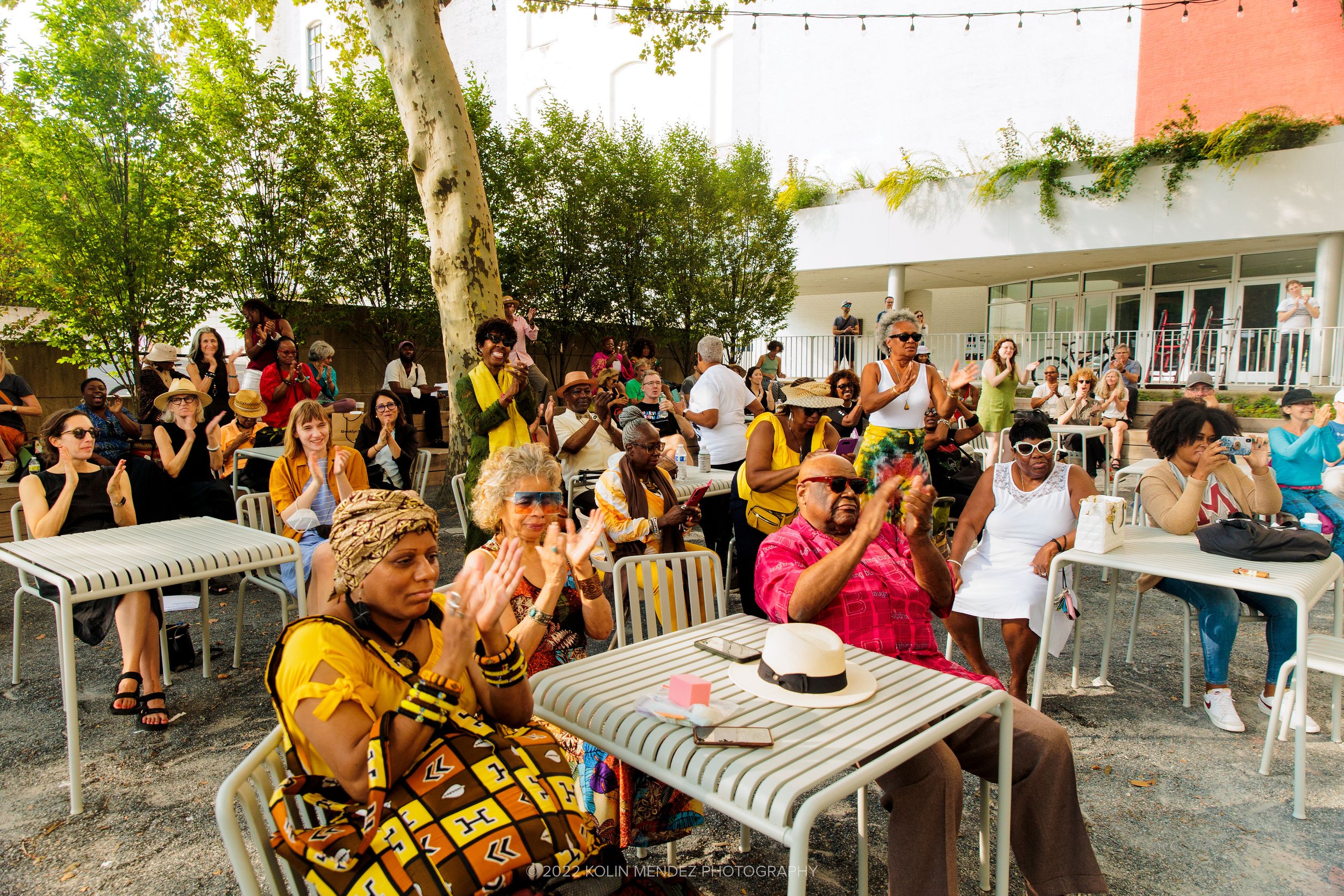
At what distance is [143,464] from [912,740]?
431 centimetres

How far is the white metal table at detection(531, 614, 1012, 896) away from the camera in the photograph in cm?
149

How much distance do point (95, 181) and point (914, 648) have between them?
9.25 metres

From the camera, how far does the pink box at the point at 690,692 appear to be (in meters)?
1.79

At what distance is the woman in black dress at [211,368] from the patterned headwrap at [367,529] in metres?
5.55

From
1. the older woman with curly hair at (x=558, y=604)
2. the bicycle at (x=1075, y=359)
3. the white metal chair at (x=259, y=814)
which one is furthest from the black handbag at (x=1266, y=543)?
the bicycle at (x=1075, y=359)

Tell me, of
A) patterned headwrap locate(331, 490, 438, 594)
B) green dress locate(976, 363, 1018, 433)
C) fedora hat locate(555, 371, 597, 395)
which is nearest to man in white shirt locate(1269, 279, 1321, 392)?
green dress locate(976, 363, 1018, 433)

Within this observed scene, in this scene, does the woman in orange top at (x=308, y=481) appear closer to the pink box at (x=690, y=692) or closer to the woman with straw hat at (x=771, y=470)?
the woman with straw hat at (x=771, y=470)

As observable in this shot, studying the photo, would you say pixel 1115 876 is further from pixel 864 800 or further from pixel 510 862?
pixel 510 862

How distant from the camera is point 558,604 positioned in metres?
2.61

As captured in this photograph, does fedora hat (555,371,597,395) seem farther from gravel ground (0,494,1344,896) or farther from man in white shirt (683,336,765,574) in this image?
gravel ground (0,494,1344,896)

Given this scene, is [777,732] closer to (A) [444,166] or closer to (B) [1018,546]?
(B) [1018,546]

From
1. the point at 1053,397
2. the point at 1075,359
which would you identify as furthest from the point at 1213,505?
the point at 1075,359

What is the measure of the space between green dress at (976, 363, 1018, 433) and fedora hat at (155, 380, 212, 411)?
7.86 m

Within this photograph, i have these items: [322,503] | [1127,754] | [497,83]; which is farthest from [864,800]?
[497,83]
